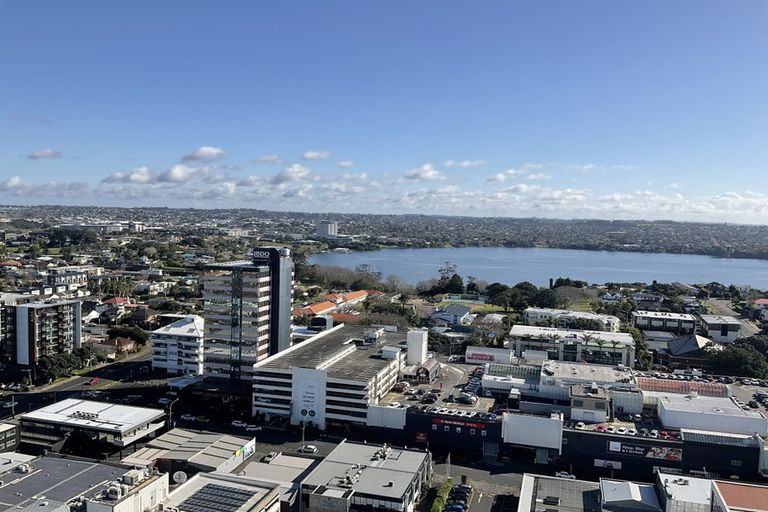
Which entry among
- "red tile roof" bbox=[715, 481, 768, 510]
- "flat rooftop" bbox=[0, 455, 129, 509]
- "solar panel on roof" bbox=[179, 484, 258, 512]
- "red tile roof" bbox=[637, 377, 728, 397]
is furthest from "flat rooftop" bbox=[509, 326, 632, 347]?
"flat rooftop" bbox=[0, 455, 129, 509]

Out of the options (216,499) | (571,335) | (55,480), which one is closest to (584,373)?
(571,335)

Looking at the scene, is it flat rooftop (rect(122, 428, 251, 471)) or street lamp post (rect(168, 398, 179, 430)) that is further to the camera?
street lamp post (rect(168, 398, 179, 430))

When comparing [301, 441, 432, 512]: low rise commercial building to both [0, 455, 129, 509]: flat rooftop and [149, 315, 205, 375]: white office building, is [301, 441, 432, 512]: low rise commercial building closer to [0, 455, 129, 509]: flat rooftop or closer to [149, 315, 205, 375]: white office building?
[0, 455, 129, 509]: flat rooftop

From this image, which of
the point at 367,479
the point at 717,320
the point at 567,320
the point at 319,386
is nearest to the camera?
the point at 367,479

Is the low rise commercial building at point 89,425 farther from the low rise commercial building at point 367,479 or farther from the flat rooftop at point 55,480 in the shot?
the low rise commercial building at point 367,479

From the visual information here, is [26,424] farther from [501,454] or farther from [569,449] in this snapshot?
[569,449]

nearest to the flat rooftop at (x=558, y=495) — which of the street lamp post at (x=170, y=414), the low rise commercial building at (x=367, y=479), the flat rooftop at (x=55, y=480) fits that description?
the low rise commercial building at (x=367, y=479)

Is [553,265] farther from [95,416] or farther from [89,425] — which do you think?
[89,425]

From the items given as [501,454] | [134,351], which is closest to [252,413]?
[501,454]
